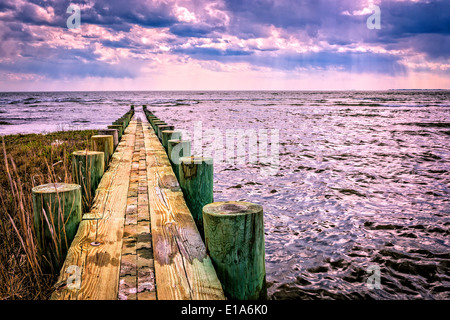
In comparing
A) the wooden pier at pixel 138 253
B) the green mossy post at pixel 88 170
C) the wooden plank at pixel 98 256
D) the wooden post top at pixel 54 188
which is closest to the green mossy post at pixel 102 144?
the green mossy post at pixel 88 170

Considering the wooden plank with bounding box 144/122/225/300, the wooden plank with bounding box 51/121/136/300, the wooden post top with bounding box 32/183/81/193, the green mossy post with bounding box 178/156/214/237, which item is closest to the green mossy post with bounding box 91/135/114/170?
the wooden plank with bounding box 144/122/225/300

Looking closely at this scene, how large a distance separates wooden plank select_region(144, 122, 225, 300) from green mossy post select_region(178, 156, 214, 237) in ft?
0.48

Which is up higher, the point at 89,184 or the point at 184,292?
the point at 89,184

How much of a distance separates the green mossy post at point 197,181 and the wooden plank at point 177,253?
0.15 meters

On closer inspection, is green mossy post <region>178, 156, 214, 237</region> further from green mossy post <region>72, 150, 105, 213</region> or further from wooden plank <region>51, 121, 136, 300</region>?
green mossy post <region>72, 150, 105, 213</region>

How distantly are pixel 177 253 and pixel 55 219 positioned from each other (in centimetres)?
108

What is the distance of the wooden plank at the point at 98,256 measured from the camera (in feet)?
7.20

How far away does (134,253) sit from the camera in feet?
8.88

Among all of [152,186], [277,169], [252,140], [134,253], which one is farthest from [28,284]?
[252,140]

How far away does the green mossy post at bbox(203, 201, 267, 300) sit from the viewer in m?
2.29

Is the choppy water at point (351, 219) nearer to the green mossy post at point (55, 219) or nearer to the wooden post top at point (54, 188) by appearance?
the green mossy post at point (55, 219)

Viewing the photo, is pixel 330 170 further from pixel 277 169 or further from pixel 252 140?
pixel 252 140

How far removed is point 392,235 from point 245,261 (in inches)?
133
